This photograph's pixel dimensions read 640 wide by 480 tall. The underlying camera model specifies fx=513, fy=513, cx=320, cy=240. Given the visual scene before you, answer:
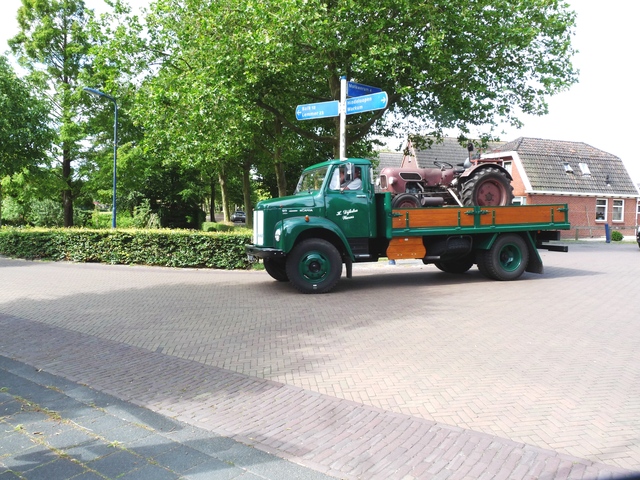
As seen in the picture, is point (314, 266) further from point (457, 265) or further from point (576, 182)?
point (576, 182)

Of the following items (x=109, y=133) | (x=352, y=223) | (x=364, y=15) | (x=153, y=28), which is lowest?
(x=352, y=223)

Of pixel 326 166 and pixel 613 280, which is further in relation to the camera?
pixel 613 280

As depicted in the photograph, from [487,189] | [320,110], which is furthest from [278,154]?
[487,189]

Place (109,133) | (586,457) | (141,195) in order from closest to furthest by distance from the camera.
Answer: (586,457), (109,133), (141,195)

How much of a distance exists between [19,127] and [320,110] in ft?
53.4

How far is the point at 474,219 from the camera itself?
1064cm

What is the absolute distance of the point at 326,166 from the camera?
10.1m

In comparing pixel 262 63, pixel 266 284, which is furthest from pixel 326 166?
pixel 262 63

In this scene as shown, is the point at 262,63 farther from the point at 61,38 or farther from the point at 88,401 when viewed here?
the point at 61,38

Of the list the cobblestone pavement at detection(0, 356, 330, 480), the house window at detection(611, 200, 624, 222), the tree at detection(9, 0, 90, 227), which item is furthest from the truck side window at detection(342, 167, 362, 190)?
the house window at detection(611, 200, 624, 222)

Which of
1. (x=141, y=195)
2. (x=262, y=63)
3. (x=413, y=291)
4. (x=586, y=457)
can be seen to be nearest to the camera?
(x=586, y=457)

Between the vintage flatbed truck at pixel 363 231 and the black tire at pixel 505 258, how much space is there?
21 millimetres

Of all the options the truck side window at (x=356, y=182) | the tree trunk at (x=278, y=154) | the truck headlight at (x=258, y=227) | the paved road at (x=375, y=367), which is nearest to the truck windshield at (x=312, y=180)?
the truck side window at (x=356, y=182)

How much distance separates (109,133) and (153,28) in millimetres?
6629
